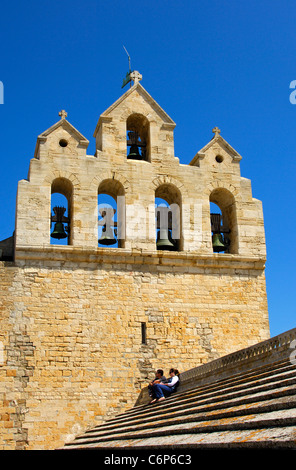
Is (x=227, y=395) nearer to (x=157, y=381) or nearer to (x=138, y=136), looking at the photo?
(x=157, y=381)

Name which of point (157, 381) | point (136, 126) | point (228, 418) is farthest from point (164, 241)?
point (228, 418)

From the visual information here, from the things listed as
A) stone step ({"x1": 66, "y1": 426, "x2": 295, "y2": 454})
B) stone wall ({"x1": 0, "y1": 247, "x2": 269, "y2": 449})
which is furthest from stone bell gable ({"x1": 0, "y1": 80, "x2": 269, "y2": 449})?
stone step ({"x1": 66, "y1": 426, "x2": 295, "y2": 454})

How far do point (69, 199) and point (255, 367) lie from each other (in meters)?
7.90

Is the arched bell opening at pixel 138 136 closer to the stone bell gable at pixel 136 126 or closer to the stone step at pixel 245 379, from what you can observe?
the stone bell gable at pixel 136 126

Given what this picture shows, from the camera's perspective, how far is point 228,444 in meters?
A: 5.29

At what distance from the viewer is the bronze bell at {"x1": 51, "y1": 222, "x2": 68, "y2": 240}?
1554 cm

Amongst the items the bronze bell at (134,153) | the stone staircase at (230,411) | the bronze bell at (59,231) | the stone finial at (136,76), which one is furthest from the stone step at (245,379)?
the stone finial at (136,76)

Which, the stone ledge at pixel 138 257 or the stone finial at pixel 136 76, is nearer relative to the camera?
the stone ledge at pixel 138 257

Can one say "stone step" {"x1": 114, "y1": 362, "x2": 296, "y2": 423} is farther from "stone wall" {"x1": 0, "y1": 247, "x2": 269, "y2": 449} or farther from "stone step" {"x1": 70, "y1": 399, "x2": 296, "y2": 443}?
"stone wall" {"x1": 0, "y1": 247, "x2": 269, "y2": 449}

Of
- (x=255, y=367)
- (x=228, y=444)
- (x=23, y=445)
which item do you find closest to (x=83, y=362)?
(x=23, y=445)

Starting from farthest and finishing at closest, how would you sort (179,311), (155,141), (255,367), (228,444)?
1. (155,141)
2. (179,311)
3. (255,367)
4. (228,444)

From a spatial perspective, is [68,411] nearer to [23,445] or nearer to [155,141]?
[23,445]

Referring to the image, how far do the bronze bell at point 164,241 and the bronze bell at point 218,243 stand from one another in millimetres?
1132

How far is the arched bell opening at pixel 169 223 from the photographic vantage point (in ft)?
52.4
